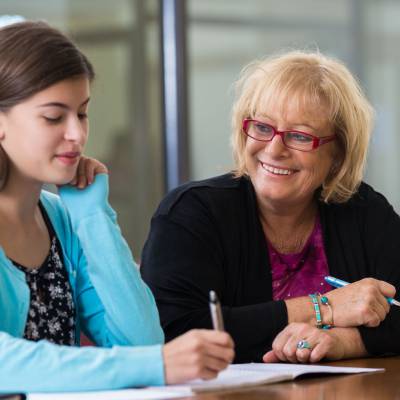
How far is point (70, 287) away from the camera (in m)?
1.89

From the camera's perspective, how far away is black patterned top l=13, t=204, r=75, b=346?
5.88 ft

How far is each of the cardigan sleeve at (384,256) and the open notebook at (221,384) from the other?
1.09 feet

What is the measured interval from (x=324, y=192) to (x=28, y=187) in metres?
0.90

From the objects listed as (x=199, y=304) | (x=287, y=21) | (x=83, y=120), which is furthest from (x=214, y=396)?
(x=287, y=21)

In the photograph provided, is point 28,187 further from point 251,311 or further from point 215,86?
point 215,86

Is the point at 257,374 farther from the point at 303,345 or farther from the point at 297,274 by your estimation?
the point at 297,274

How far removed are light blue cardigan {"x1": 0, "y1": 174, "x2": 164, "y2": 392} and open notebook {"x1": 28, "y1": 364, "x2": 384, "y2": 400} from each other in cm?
3

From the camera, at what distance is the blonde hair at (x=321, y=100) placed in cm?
233

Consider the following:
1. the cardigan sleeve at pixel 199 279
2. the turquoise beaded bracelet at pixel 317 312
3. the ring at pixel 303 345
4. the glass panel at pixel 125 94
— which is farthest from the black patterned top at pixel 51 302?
the glass panel at pixel 125 94

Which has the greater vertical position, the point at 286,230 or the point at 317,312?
the point at 286,230

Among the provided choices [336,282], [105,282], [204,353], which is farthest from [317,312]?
[204,353]

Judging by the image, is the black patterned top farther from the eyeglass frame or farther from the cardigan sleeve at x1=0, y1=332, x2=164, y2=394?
the eyeglass frame

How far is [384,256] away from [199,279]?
48 centimetres

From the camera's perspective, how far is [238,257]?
2303mm
